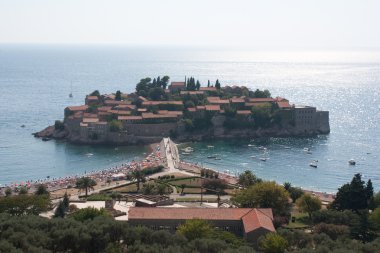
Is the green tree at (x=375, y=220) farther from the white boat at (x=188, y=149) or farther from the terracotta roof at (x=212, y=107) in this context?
the terracotta roof at (x=212, y=107)

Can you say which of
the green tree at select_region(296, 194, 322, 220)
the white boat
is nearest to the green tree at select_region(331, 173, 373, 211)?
the green tree at select_region(296, 194, 322, 220)

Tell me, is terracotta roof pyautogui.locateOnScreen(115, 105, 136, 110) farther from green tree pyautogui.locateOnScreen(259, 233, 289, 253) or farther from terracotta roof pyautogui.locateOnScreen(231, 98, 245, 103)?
green tree pyautogui.locateOnScreen(259, 233, 289, 253)

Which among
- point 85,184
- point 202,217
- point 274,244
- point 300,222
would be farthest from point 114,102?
point 274,244

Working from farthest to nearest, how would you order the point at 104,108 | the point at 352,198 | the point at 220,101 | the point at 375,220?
the point at 220,101, the point at 104,108, the point at 352,198, the point at 375,220

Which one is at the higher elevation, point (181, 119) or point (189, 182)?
point (181, 119)

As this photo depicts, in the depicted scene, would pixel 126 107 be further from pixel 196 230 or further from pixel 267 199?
pixel 196 230

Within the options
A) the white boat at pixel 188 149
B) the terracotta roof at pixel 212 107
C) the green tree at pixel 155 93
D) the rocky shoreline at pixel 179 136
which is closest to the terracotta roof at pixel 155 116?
the rocky shoreline at pixel 179 136
